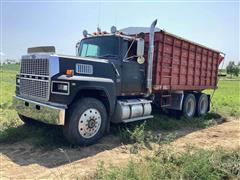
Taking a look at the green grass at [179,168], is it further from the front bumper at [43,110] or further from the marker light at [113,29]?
the marker light at [113,29]

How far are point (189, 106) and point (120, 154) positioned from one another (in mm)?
5860

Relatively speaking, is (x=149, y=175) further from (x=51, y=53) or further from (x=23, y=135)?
(x=23, y=135)

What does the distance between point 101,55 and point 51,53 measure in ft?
5.82

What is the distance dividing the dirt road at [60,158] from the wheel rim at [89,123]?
0.33 meters

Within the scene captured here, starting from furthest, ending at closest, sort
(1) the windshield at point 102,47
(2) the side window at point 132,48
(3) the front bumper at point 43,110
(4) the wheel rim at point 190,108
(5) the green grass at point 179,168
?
(4) the wheel rim at point 190,108 < (2) the side window at point 132,48 < (1) the windshield at point 102,47 < (3) the front bumper at point 43,110 < (5) the green grass at point 179,168

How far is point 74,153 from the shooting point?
231 inches

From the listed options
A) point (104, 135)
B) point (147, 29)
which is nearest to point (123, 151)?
point (104, 135)

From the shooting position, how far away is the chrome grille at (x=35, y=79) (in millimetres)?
6023

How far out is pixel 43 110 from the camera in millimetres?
5977

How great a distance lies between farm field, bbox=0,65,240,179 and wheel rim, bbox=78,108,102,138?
331 millimetres

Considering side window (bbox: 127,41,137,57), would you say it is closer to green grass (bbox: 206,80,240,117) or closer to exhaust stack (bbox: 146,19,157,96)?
exhaust stack (bbox: 146,19,157,96)

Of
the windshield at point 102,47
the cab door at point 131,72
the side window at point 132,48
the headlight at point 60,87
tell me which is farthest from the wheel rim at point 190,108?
the headlight at point 60,87

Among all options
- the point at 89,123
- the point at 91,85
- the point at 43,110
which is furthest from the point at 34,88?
the point at 89,123

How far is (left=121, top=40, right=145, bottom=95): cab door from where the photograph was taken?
7.51 m
